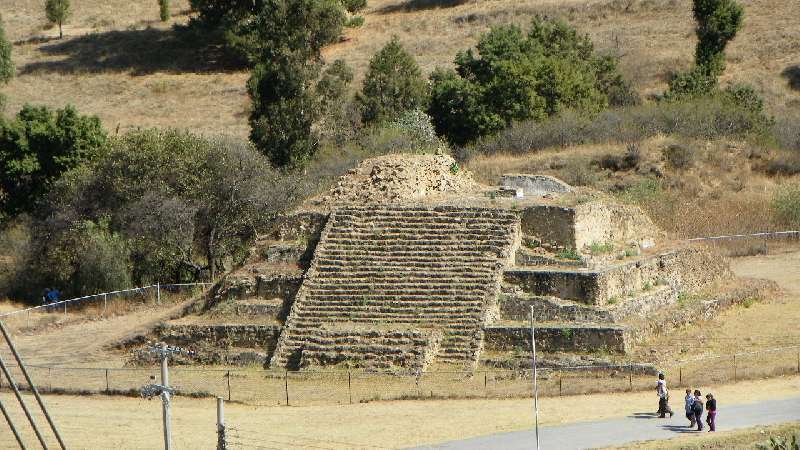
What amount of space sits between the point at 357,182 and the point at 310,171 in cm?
1609

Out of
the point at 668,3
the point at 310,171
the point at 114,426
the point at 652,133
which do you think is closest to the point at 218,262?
the point at 310,171

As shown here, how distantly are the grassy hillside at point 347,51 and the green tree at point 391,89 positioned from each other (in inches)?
342

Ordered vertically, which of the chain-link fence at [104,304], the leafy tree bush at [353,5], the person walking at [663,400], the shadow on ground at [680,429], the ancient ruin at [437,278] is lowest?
the chain-link fence at [104,304]

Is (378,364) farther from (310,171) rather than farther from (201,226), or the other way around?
(310,171)

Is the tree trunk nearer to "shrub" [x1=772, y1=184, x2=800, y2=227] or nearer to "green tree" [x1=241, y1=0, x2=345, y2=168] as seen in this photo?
"green tree" [x1=241, y1=0, x2=345, y2=168]

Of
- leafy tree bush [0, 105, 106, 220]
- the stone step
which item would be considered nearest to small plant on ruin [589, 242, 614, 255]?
the stone step

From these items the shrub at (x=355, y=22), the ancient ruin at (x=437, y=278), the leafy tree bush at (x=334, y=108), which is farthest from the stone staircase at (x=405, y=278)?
the shrub at (x=355, y=22)

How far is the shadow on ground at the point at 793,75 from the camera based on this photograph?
82.2m

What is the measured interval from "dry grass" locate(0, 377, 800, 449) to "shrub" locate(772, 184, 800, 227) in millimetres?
23069

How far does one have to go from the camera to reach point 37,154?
212ft

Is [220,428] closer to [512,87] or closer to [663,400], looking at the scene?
[663,400]

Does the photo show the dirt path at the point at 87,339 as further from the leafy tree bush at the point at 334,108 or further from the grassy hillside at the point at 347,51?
the grassy hillside at the point at 347,51

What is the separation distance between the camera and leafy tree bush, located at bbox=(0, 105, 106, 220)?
2520 inches

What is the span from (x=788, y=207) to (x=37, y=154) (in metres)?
31.7
